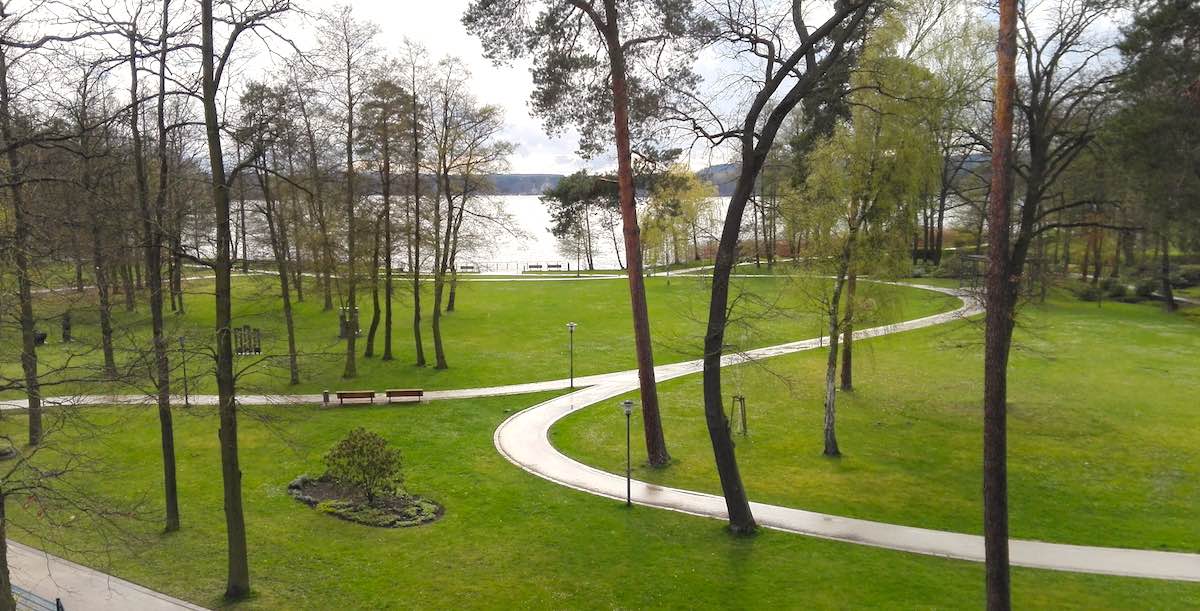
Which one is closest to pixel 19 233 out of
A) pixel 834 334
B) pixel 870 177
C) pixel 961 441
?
pixel 834 334

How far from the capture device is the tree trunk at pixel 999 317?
27.8 feet

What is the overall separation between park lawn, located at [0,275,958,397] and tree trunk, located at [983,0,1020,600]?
14.5 ft

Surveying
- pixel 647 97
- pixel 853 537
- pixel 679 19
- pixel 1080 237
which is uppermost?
pixel 679 19

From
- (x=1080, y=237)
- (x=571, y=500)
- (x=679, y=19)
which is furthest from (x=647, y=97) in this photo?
(x=1080, y=237)

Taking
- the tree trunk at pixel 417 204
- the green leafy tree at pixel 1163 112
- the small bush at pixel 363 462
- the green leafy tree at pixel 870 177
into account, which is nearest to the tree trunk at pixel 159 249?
the small bush at pixel 363 462

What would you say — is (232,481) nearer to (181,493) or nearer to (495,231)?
(181,493)

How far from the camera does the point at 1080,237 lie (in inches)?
1781

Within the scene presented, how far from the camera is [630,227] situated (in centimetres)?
1700

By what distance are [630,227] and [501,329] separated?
2208cm

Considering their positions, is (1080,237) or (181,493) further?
(1080,237)

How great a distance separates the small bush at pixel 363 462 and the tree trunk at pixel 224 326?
11.6ft

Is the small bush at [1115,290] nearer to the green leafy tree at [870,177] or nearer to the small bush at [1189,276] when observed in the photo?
the small bush at [1189,276]

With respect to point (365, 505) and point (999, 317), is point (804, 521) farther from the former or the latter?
point (365, 505)

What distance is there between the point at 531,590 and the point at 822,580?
15.8 feet
